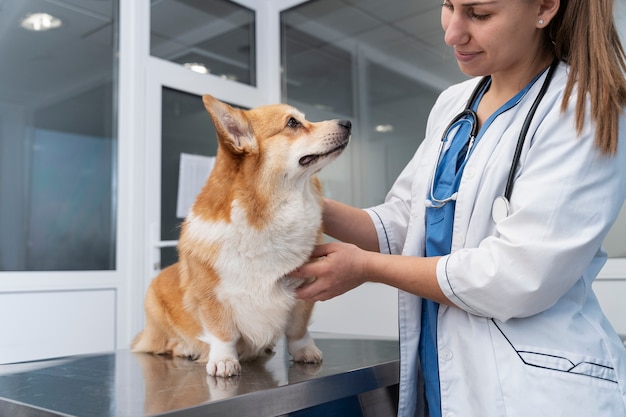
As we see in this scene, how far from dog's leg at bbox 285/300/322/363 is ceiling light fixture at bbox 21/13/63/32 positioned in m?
2.17

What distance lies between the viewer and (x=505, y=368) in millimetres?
923

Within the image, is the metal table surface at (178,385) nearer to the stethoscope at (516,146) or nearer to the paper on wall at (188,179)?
the stethoscope at (516,146)

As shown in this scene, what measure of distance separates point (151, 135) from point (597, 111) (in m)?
2.52

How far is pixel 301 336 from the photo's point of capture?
131 centimetres

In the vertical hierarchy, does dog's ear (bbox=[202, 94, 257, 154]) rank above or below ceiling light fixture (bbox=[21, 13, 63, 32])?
below

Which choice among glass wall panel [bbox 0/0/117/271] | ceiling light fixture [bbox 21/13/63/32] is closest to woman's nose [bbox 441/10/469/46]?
glass wall panel [bbox 0/0/117/271]

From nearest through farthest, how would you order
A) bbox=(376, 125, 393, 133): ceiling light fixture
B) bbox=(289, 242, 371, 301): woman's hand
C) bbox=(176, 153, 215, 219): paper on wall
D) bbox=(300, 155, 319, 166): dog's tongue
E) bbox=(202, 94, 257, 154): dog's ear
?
1. bbox=(289, 242, 371, 301): woman's hand
2. bbox=(202, 94, 257, 154): dog's ear
3. bbox=(300, 155, 319, 166): dog's tongue
4. bbox=(376, 125, 393, 133): ceiling light fixture
5. bbox=(176, 153, 215, 219): paper on wall

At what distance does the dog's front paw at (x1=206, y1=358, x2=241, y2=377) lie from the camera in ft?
3.75

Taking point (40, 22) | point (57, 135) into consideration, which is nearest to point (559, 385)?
point (57, 135)

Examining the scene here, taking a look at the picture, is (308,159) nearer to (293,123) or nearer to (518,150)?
(293,123)

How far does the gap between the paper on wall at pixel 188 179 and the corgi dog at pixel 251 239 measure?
6.03 ft

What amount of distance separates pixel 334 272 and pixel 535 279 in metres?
0.39

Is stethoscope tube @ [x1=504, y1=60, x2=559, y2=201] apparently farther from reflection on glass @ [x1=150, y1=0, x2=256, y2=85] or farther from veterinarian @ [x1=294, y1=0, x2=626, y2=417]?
reflection on glass @ [x1=150, y1=0, x2=256, y2=85]

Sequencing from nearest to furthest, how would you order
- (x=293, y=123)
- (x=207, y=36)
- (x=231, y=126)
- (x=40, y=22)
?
(x=231, y=126), (x=293, y=123), (x=40, y=22), (x=207, y=36)
